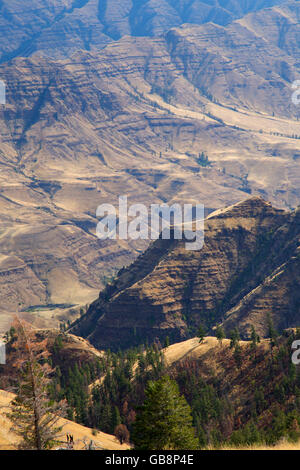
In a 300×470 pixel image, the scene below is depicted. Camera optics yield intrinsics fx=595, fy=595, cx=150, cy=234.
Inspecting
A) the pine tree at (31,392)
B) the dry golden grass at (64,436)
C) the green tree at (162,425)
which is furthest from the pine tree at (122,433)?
the pine tree at (31,392)

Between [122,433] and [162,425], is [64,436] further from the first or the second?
[162,425]

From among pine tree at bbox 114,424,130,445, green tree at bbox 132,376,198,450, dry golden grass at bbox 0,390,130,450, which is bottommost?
pine tree at bbox 114,424,130,445

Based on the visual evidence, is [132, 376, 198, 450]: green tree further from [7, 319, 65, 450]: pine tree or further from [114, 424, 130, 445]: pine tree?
[114, 424, 130, 445]: pine tree

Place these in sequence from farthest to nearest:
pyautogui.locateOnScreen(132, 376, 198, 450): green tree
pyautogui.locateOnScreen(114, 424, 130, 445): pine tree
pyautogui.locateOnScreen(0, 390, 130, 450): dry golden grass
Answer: pyautogui.locateOnScreen(114, 424, 130, 445): pine tree, pyautogui.locateOnScreen(0, 390, 130, 450): dry golden grass, pyautogui.locateOnScreen(132, 376, 198, 450): green tree

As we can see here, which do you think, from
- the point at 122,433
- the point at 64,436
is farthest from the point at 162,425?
the point at 122,433

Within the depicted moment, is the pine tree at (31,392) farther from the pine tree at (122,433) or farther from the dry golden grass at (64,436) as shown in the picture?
the pine tree at (122,433)

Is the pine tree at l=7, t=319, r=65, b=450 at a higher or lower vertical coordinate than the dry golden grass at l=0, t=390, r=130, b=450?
higher

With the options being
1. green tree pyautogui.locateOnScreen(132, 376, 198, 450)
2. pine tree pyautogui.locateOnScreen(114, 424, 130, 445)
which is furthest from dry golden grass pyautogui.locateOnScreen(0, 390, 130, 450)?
green tree pyautogui.locateOnScreen(132, 376, 198, 450)
